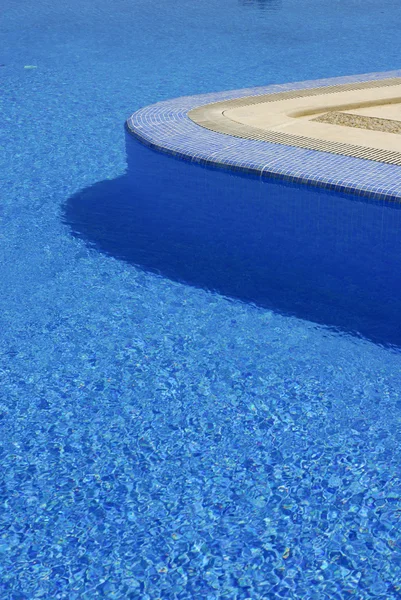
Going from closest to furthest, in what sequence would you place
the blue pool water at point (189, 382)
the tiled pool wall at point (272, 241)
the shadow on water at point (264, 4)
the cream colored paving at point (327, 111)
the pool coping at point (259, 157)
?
1. the blue pool water at point (189, 382)
2. the tiled pool wall at point (272, 241)
3. the pool coping at point (259, 157)
4. the cream colored paving at point (327, 111)
5. the shadow on water at point (264, 4)

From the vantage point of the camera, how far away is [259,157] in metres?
6.62

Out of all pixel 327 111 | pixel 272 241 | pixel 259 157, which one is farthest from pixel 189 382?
pixel 327 111

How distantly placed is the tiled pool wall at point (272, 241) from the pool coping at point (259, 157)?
7cm

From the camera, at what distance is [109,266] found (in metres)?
5.75

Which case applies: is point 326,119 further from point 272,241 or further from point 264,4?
point 264,4

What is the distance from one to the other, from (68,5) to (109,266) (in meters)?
12.0

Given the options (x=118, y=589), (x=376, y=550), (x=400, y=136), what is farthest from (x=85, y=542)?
(x=400, y=136)

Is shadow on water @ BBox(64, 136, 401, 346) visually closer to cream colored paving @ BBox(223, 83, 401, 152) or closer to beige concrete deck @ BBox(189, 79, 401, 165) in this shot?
beige concrete deck @ BBox(189, 79, 401, 165)

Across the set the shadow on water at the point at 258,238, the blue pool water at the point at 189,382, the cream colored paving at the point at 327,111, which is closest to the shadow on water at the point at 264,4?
the cream colored paving at the point at 327,111

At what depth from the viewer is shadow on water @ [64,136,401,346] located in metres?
5.22

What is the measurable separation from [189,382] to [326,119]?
4.11 metres

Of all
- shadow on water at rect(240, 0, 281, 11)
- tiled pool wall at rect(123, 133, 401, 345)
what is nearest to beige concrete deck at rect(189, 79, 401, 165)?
tiled pool wall at rect(123, 133, 401, 345)

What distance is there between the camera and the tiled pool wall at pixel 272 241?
5203 millimetres

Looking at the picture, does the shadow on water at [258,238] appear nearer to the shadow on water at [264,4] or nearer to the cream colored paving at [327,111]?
the cream colored paving at [327,111]
